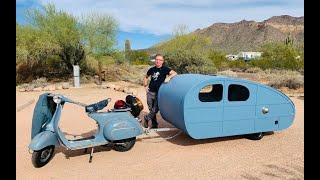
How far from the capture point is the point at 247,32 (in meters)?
78.9

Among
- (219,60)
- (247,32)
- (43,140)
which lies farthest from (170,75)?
(247,32)

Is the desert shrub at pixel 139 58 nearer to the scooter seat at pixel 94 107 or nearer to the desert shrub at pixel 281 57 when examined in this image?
the desert shrub at pixel 281 57

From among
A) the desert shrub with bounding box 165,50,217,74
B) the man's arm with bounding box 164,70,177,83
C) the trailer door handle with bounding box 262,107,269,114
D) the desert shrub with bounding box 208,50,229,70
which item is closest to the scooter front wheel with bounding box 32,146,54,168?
the man's arm with bounding box 164,70,177,83

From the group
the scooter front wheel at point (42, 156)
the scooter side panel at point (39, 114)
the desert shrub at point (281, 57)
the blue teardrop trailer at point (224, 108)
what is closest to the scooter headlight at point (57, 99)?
the scooter side panel at point (39, 114)

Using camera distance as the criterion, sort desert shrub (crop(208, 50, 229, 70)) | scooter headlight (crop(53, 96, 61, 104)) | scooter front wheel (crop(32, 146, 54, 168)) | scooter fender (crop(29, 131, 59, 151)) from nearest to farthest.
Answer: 1. scooter fender (crop(29, 131, 59, 151))
2. scooter front wheel (crop(32, 146, 54, 168))
3. scooter headlight (crop(53, 96, 61, 104))
4. desert shrub (crop(208, 50, 229, 70))

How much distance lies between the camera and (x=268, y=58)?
102 feet

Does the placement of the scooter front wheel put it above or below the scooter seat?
below

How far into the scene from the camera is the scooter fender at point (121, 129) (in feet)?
19.8

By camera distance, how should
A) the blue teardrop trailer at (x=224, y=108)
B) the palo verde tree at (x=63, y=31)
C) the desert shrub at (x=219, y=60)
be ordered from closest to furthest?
the blue teardrop trailer at (x=224, y=108) → the palo verde tree at (x=63, y=31) → the desert shrub at (x=219, y=60)

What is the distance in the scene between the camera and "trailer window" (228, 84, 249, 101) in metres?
6.97

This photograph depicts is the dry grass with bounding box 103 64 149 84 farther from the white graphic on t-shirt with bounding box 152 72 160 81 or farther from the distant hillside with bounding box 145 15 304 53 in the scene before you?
the distant hillside with bounding box 145 15 304 53

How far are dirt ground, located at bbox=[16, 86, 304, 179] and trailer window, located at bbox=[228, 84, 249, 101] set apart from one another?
784 mm

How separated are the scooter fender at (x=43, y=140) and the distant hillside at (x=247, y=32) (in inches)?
2637
